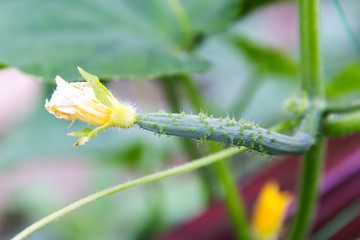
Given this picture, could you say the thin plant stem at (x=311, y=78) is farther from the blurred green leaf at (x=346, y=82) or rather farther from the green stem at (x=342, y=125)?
the blurred green leaf at (x=346, y=82)

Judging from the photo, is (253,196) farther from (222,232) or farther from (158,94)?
(158,94)

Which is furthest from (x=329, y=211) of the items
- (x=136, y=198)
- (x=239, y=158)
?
(x=136, y=198)

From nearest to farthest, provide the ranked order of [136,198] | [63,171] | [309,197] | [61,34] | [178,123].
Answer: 1. [178,123]
2. [309,197]
3. [61,34]
4. [136,198]
5. [63,171]

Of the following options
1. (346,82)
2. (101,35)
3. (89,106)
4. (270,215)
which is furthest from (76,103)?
(346,82)

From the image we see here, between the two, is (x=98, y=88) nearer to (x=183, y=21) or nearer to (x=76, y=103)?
(x=76, y=103)

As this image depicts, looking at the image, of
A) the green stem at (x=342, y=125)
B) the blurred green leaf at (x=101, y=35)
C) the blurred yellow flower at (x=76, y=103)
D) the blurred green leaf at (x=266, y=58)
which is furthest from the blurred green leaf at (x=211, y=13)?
the blurred yellow flower at (x=76, y=103)

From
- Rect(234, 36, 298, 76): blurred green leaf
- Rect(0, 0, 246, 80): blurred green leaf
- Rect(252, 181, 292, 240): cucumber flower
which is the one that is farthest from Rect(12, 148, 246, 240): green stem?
Rect(234, 36, 298, 76): blurred green leaf
